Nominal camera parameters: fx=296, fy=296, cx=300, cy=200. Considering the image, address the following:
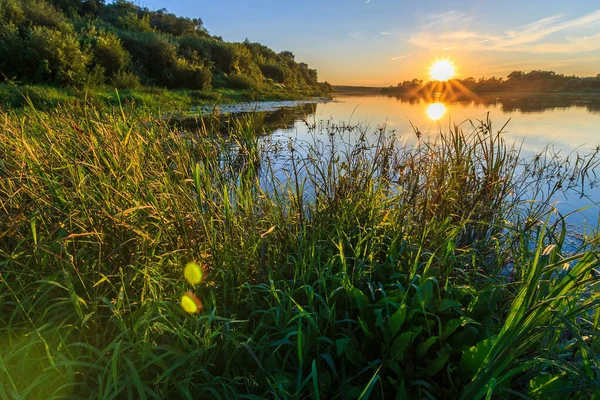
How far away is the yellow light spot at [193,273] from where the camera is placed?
1.62 m

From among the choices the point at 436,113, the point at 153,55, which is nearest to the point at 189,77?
the point at 153,55

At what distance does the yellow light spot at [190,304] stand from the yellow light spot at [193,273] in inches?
5.5

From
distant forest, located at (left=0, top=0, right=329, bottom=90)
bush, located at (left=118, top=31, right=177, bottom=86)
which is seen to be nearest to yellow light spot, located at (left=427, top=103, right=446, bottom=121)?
distant forest, located at (left=0, top=0, right=329, bottom=90)

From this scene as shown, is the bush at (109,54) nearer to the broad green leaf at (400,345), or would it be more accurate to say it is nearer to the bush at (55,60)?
the bush at (55,60)

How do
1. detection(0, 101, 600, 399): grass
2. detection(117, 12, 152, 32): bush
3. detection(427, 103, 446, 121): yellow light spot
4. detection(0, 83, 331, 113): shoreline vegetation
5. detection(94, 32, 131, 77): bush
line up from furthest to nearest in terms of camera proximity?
detection(117, 12, 152, 32): bush < detection(94, 32, 131, 77): bush < detection(427, 103, 446, 121): yellow light spot < detection(0, 83, 331, 113): shoreline vegetation < detection(0, 101, 600, 399): grass

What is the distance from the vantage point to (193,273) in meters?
1.66

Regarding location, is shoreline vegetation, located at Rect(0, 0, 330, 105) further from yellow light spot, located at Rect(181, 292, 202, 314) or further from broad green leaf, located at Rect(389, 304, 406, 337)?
broad green leaf, located at Rect(389, 304, 406, 337)

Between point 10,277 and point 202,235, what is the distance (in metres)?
1.06

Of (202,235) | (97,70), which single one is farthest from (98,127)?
(97,70)

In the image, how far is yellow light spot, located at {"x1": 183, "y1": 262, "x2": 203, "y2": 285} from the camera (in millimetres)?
1615

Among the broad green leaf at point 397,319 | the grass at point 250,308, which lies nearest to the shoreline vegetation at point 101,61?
the grass at point 250,308

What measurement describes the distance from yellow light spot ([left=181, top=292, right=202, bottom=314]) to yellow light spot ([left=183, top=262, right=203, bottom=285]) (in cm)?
14

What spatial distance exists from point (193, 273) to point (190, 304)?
9.5 inches

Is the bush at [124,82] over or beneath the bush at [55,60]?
beneath
